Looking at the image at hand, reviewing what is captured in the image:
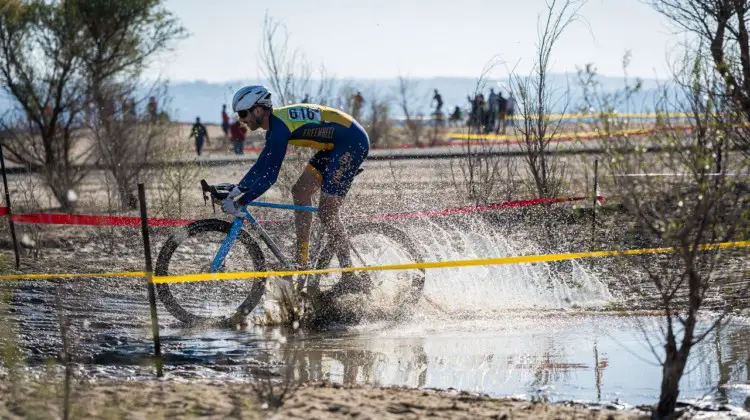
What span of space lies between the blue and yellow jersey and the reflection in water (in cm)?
128

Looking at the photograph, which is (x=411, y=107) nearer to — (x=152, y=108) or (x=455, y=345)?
(x=152, y=108)

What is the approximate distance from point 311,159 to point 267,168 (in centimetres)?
48

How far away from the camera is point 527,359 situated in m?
6.88

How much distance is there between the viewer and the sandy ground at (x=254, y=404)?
5.24 metres

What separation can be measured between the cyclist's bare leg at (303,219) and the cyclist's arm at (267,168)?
39cm

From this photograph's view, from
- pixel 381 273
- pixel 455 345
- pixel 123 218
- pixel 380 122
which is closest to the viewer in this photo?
pixel 455 345

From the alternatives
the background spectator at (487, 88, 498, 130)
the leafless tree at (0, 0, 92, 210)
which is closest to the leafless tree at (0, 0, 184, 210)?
the leafless tree at (0, 0, 92, 210)

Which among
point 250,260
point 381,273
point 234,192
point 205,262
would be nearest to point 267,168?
point 234,192

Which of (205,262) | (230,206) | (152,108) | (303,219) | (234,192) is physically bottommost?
(205,262)

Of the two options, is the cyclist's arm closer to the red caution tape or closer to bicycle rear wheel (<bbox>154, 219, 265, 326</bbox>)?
bicycle rear wheel (<bbox>154, 219, 265, 326</bbox>)

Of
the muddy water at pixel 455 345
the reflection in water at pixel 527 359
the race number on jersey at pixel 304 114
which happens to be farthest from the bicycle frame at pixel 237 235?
the reflection in water at pixel 527 359

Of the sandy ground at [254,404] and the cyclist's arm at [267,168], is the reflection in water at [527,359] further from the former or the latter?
the cyclist's arm at [267,168]

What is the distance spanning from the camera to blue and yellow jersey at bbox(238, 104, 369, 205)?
7875mm

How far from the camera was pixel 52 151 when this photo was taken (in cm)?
1994
